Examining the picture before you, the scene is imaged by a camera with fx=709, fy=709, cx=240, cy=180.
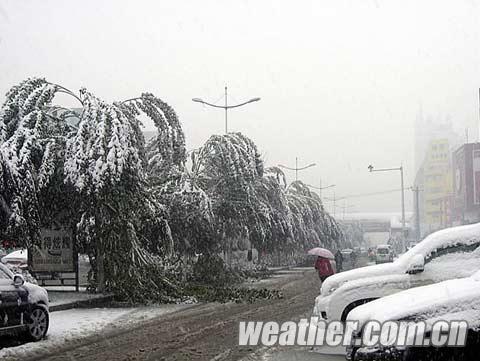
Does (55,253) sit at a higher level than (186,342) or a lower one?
higher

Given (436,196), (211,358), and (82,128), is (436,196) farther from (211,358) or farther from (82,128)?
(211,358)

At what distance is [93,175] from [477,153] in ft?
221

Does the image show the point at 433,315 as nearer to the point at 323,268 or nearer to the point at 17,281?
the point at 17,281

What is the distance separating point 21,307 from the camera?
11.9 metres

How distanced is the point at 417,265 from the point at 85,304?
1206cm

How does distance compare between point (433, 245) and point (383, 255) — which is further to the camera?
point (383, 255)

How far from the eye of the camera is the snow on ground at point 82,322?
11.9 meters

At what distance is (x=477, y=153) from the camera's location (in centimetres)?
7925

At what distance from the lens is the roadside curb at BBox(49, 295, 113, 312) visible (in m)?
18.8

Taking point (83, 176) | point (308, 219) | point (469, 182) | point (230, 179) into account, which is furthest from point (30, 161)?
point (469, 182)

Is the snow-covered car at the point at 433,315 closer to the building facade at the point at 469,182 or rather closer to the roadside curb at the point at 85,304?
the roadside curb at the point at 85,304

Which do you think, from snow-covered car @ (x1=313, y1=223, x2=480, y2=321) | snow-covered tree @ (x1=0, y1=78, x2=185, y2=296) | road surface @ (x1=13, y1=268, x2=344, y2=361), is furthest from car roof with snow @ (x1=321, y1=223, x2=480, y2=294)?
snow-covered tree @ (x1=0, y1=78, x2=185, y2=296)

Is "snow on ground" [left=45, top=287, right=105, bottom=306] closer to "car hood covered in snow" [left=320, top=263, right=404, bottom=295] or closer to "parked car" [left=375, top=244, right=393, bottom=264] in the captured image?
"car hood covered in snow" [left=320, top=263, right=404, bottom=295]

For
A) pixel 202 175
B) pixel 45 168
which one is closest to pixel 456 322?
pixel 45 168
